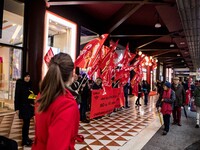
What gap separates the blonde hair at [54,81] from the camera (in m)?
1.16

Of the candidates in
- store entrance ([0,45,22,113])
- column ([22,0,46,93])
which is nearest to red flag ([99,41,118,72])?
column ([22,0,46,93])

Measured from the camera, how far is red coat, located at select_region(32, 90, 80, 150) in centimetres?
107

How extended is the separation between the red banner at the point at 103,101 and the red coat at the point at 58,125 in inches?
216

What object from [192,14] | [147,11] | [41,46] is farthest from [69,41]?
[192,14]

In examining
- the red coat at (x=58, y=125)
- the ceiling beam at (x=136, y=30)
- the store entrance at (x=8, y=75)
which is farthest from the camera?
the ceiling beam at (x=136, y=30)

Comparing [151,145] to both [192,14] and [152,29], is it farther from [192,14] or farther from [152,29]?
[152,29]

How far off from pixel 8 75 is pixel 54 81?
8938 mm

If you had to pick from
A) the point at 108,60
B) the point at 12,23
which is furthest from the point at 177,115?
the point at 12,23

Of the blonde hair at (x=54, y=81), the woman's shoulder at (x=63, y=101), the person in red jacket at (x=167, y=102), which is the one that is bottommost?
the person in red jacket at (x=167, y=102)

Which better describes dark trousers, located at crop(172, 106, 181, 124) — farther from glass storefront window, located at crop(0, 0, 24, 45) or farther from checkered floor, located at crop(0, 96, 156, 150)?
glass storefront window, located at crop(0, 0, 24, 45)

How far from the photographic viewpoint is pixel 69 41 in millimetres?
9008

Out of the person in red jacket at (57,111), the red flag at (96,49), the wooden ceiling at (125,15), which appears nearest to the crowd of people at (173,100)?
the red flag at (96,49)

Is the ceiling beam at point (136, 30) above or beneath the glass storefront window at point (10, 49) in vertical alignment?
above

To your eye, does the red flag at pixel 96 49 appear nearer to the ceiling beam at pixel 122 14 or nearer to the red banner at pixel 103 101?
the red banner at pixel 103 101
